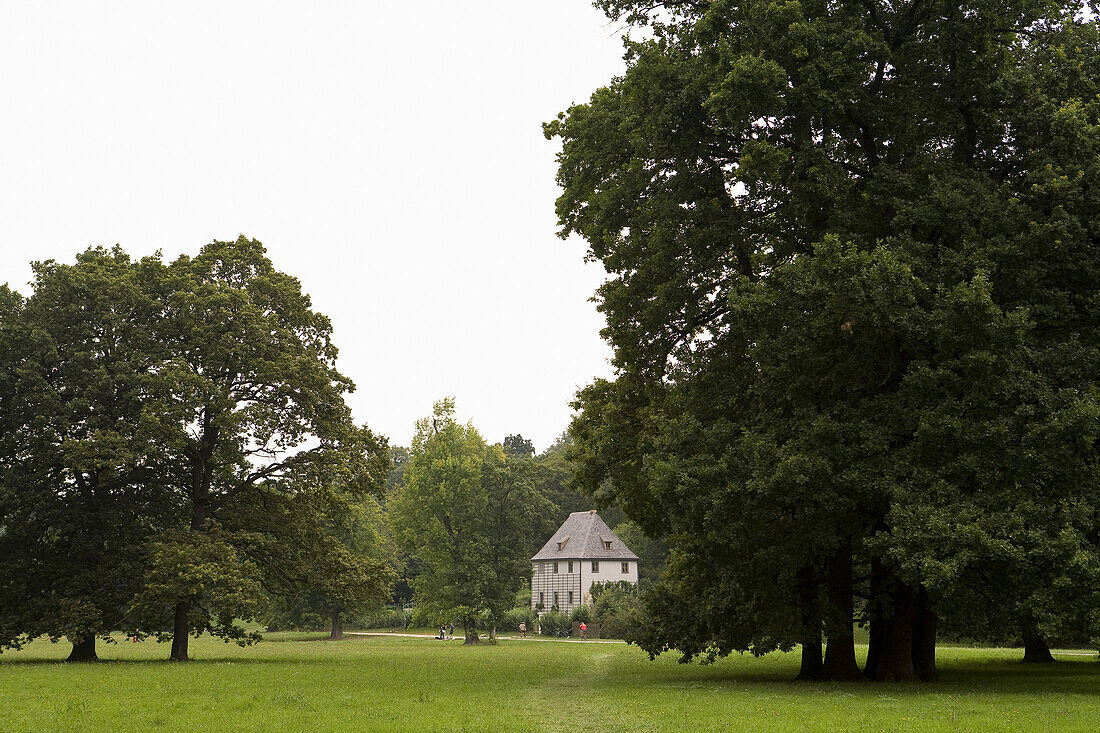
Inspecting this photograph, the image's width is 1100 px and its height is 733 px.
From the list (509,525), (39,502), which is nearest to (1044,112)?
(39,502)

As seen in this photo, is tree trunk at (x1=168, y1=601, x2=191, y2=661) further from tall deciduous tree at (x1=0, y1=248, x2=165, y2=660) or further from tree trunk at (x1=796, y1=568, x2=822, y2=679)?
tree trunk at (x1=796, y1=568, x2=822, y2=679)

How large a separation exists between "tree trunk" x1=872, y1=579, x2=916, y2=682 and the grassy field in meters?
1.04

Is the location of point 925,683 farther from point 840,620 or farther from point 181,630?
point 181,630

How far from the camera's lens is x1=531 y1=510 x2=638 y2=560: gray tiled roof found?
80375 millimetres

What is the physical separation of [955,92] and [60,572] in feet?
102

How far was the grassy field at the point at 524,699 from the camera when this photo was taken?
48.2 feet

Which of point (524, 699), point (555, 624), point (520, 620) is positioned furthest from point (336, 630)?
point (524, 699)

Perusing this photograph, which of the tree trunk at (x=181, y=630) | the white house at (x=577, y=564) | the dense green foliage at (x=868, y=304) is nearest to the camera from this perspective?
the dense green foliage at (x=868, y=304)

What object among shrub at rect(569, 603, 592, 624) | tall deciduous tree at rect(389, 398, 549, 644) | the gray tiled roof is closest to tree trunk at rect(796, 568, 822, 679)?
tall deciduous tree at rect(389, 398, 549, 644)

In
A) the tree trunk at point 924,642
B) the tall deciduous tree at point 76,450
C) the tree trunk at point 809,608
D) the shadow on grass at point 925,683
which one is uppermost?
the tall deciduous tree at point 76,450

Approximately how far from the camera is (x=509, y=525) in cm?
6372

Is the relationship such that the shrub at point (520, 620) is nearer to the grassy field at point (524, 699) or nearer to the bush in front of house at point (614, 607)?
the bush in front of house at point (614, 607)

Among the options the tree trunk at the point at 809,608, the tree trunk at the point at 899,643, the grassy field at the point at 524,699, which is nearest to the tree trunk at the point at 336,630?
the grassy field at the point at 524,699

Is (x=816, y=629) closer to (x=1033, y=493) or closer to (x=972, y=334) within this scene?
(x=1033, y=493)
